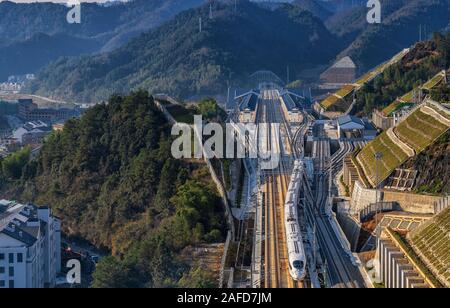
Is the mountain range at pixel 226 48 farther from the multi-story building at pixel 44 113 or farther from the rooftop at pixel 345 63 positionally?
the multi-story building at pixel 44 113

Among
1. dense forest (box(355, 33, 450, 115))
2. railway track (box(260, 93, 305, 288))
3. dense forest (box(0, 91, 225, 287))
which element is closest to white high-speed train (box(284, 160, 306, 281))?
railway track (box(260, 93, 305, 288))

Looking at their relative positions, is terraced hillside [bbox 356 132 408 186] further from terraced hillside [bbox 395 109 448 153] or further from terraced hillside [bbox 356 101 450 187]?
terraced hillside [bbox 395 109 448 153]

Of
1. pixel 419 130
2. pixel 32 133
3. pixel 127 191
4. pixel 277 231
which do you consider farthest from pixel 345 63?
pixel 277 231

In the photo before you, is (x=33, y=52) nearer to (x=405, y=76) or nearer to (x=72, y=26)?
(x=72, y=26)

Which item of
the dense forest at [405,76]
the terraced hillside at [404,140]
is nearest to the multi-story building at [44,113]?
the dense forest at [405,76]

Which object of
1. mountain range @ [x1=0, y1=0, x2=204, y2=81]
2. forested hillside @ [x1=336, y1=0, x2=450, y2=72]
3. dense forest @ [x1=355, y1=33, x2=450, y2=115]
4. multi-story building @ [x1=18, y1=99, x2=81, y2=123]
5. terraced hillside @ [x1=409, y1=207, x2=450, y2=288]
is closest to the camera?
terraced hillside @ [x1=409, y1=207, x2=450, y2=288]
